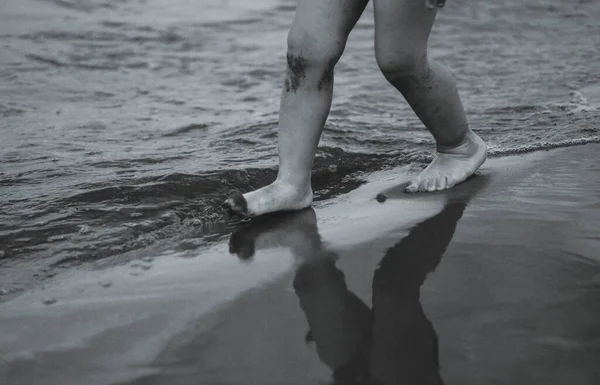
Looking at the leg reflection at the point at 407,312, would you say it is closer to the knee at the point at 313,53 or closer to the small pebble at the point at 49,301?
the knee at the point at 313,53

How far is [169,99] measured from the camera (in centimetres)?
561

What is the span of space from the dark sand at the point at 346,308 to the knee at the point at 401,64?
0.51m

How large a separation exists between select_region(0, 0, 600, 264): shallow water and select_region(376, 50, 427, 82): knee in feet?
2.34

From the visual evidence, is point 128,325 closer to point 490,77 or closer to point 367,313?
point 367,313

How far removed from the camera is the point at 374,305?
219cm

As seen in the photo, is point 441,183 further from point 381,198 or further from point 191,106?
point 191,106

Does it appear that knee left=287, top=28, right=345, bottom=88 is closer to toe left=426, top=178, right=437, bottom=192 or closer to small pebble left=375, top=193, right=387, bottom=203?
small pebble left=375, top=193, right=387, bottom=203

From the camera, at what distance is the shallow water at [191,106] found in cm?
324

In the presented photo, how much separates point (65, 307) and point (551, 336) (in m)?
1.32

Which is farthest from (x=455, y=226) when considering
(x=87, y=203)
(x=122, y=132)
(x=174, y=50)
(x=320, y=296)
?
(x=174, y=50)

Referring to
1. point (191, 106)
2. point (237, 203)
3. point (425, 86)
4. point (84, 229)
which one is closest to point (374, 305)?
point (237, 203)

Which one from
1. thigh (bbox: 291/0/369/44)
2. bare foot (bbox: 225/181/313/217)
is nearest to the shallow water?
bare foot (bbox: 225/181/313/217)

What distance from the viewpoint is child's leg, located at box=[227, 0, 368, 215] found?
2842 mm

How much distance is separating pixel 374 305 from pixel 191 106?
135 inches
